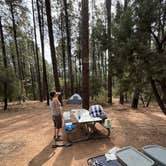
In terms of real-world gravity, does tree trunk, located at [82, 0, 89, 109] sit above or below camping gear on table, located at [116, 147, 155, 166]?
above

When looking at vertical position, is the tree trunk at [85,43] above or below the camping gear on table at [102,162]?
above

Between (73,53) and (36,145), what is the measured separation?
18.1 meters

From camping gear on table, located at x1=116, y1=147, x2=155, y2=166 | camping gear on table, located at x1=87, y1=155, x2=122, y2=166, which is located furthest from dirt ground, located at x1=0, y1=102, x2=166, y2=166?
camping gear on table, located at x1=116, y1=147, x2=155, y2=166

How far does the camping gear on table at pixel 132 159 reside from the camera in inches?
81.0

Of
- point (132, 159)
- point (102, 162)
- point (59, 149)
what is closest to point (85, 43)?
point (59, 149)

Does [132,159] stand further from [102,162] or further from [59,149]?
[59,149]

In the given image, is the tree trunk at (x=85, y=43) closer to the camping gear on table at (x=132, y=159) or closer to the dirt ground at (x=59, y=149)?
the dirt ground at (x=59, y=149)

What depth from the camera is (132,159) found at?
216 centimetres

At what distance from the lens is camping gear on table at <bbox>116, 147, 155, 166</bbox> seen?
206 cm

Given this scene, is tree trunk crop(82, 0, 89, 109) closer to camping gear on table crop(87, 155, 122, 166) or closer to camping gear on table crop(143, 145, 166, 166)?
camping gear on table crop(87, 155, 122, 166)

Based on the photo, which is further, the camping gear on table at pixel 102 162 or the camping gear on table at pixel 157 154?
the camping gear on table at pixel 102 162

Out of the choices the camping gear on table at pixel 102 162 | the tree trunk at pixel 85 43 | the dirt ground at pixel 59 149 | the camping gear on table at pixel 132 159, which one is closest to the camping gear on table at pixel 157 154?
the camping gear on table at pixel 132 159

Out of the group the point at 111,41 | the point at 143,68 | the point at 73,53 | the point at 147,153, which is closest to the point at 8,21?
the point at 73,53

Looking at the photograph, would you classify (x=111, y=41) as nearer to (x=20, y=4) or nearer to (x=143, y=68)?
(x=143, y=68)
